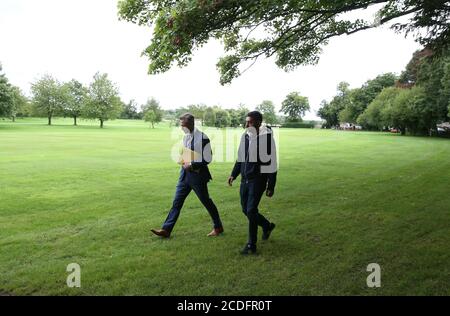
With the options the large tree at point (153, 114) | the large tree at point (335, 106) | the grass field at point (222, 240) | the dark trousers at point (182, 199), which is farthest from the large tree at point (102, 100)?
the dark trousers at point (182, 199)

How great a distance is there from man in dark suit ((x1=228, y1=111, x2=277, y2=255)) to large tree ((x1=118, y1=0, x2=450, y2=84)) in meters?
2.52

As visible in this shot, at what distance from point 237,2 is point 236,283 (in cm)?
560

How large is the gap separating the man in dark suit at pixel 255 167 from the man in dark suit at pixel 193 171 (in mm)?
835

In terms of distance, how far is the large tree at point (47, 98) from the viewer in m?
85.7

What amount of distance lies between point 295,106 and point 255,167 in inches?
5676

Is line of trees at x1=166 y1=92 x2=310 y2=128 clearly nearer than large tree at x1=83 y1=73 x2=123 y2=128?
No

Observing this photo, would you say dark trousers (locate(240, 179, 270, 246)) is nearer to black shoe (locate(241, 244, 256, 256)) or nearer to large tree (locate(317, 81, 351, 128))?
black shoe (locate(241, 244, 256, 256))

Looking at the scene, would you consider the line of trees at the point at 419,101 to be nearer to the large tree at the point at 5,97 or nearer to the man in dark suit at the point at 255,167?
the man in dark suit at the point at 255,167

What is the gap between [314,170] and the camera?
54.4 feet

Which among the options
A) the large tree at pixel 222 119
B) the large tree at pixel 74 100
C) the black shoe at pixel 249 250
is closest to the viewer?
the black shoe at pixel 249 250

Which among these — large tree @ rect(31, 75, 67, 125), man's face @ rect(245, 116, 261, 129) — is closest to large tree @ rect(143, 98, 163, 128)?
large tree @ rect(31, 75, 67, 125)

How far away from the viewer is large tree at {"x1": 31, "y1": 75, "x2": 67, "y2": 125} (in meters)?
85.7

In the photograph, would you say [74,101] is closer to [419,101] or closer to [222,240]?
[419,101]

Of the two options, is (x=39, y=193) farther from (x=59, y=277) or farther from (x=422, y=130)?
(x=422, y=130)
